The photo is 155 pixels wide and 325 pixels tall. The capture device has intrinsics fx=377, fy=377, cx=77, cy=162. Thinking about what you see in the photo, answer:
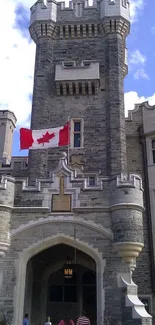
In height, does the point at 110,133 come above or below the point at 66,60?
below

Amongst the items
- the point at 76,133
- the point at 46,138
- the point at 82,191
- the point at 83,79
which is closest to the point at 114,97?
the point at 83,79

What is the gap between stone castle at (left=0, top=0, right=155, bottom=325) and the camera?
13711 mm

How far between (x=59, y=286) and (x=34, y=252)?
4673 millimetres

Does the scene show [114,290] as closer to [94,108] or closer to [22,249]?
[22,249]

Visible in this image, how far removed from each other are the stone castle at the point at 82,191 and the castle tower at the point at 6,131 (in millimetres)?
9311

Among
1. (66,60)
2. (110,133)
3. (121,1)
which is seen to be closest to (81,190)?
(110,133)

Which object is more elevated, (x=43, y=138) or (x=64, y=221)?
(x=43, y=138)

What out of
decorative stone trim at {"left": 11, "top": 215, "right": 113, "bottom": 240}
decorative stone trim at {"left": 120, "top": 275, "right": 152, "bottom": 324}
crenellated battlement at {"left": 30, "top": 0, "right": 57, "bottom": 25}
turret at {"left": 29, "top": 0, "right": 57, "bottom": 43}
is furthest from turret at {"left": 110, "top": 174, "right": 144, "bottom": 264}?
crenellated battlement at {"left": 30, "top": 0, "right": 57, "bottom": 25}

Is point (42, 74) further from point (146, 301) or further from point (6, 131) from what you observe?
point (146, 301)

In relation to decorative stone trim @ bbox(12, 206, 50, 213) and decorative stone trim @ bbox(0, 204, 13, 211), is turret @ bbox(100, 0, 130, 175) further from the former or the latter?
decorative stone trim @ bbox(0, 204, 13, 211)

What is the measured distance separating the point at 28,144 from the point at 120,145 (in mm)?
4776

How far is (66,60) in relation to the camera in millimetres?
A: 22031

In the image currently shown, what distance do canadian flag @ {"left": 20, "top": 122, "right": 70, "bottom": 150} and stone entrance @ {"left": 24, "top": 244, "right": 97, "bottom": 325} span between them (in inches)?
183

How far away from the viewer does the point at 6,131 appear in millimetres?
32406
